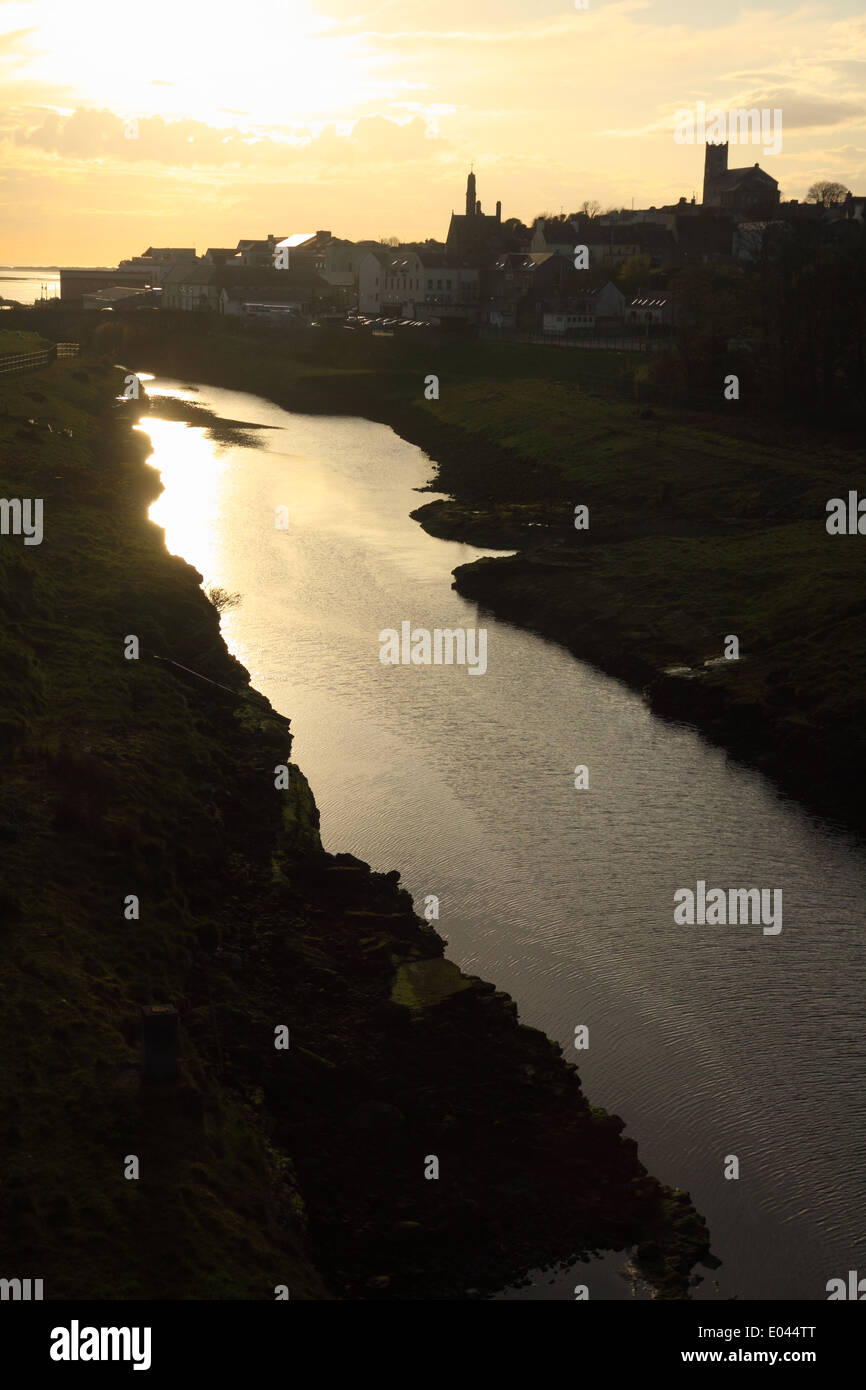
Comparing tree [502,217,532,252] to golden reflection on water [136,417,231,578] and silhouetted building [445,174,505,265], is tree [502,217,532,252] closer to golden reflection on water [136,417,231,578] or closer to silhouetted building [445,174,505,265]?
silhouetted building [445,174,505,265]

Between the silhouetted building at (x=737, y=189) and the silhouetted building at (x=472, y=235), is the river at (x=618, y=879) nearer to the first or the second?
the silhouetted building at (x=472, y=235)

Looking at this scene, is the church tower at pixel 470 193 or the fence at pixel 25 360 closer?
the fence at pixel 25 360

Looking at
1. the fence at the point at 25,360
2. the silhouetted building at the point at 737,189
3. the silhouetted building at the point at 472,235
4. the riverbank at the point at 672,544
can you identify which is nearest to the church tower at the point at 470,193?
the silhouetted building at the point at 472,235

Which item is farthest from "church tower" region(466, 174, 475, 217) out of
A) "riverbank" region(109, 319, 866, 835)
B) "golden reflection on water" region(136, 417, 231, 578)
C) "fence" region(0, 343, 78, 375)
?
"golden reflection on water" region(136, 417, 231, 578)

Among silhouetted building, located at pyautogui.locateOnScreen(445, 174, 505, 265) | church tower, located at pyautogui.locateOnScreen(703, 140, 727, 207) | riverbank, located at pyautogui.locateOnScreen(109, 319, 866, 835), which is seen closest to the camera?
riverbank, located at pyautogui.locateOnScreen(109, 319, 866, 835)

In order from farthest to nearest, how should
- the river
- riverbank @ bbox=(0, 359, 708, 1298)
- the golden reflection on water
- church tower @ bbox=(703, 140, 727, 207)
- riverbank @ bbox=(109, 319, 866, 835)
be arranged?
1. church tower @ bbox=(703, 140, 727, 207)
2. the golden reflection on water
3. riverbank @ bbox=(109, 319, 866, 835)
4. the river
5. riverbank @ bbox=(0, 359, 708, 1298)
